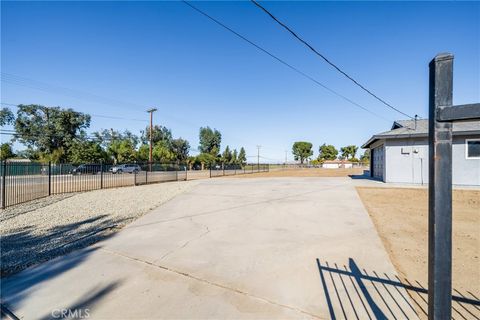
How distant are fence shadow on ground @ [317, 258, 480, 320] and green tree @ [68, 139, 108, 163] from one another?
36.9 m

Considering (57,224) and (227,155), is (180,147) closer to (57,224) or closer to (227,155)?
(227,155)

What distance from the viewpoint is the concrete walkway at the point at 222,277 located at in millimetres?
2717

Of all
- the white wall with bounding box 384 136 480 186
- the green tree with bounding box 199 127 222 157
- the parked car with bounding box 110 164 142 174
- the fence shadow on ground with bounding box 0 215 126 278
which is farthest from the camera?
the green tree with bounding box 199 127 222 157

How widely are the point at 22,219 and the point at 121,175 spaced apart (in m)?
10.9

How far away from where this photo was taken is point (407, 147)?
570 inches

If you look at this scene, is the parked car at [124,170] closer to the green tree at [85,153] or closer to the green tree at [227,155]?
the green tree at [85,153]

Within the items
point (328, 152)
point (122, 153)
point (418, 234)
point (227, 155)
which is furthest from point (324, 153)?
Answer: point (418, 234)

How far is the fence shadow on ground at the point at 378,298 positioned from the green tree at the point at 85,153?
36.9 metres

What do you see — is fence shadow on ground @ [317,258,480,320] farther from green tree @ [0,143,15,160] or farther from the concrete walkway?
green tree @ [0,143,15,160]

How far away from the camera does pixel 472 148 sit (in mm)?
12852

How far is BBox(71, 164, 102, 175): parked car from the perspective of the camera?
42.5 feet

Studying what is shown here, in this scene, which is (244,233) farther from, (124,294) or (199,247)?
(124,294)

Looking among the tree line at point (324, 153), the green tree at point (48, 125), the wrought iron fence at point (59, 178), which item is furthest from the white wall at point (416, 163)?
the tree line at point (324, 153)

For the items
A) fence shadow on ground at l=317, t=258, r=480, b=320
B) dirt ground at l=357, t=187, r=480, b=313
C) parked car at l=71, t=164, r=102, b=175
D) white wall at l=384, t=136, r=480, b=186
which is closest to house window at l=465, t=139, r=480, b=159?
white wall at l=384, t=136, r=480, b=186
